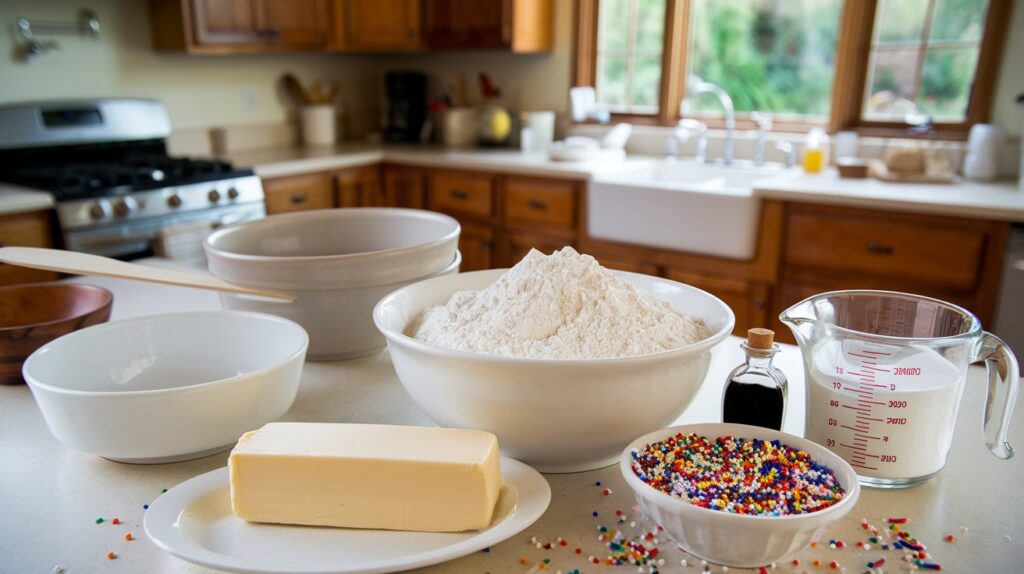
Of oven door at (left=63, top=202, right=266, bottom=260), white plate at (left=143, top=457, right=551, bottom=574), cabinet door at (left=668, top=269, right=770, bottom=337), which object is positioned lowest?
cabinet door at (left=668, top=269, right=770, bottom=337)

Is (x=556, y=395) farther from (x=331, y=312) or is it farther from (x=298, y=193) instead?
(x=298, y=193)

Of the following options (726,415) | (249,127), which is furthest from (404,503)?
(249,127)

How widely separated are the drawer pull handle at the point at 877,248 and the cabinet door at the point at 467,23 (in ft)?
6.03

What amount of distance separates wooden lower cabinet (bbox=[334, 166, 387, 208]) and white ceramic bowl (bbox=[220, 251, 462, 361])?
7.69 ft

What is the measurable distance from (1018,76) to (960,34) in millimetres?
264

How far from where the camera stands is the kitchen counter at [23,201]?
2.36 m

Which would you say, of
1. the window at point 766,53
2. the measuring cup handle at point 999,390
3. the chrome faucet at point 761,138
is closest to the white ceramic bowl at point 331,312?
the measuring cup handle at point 999,390

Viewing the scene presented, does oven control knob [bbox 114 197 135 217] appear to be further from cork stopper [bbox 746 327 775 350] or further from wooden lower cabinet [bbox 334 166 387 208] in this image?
cork stopper [bbox 746 327 775 350]

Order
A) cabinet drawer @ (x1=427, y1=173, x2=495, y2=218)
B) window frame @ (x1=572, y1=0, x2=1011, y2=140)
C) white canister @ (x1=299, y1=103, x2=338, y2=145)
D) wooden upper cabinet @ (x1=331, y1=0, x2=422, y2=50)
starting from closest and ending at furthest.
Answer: window frame @ (x1=572, y1=0, x2=1011, y2=140) → cabinet drawer @ (x1=427, y1=173, x2=495, y2=218) → wooden upper cabinet @ (x1=331, y1=0, x2=422, y2=50) → white canister @ (x1=299, y1=103, x2=338, y2=145)

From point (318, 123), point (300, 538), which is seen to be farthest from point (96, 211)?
point (300, 538)

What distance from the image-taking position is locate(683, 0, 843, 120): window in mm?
3469

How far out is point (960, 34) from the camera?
2863 millimetres

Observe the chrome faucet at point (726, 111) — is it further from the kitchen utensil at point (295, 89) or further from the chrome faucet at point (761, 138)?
the kitchen utensil at point (295, 89)

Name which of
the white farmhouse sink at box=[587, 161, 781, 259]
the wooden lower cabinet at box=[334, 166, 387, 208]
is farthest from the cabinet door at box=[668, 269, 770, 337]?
the wooden lower cabinet at box=[334, 166, 387, 208]
